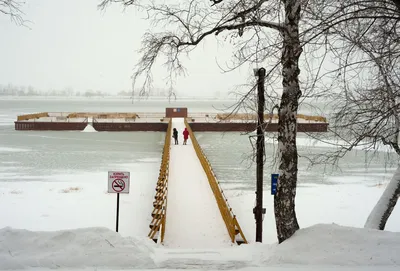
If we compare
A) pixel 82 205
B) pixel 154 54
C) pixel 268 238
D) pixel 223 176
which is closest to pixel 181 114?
pixel 223 176

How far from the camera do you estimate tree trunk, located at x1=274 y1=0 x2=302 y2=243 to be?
273 inches

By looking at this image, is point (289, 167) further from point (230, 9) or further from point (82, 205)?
point (82, 205)

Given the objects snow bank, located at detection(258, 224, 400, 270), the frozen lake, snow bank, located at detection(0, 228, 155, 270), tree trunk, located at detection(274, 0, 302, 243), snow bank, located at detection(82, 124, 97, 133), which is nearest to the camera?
snow bank, located at detection(0, 228, 155, 270)

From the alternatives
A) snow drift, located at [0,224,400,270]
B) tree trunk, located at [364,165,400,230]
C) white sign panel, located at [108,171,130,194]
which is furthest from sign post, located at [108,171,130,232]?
tree trunk, located at [364,165,400,230]

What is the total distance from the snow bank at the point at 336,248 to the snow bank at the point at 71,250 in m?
2.08

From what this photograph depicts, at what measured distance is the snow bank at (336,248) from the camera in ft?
21.0

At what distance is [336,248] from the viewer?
22.4 ft

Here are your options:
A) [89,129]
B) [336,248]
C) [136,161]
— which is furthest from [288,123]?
[89,129]

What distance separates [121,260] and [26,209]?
11671mm

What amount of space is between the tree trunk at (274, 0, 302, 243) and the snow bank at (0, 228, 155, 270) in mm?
2476

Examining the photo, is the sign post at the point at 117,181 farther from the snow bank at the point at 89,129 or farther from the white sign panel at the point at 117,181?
the snow bank at the point at 89,129

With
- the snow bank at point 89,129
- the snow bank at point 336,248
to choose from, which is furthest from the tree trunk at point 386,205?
the snow bank at point 89,129

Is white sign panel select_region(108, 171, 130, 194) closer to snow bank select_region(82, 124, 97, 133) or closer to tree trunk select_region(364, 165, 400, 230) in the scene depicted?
tree trunk select_region(364, 165, 400, 230)

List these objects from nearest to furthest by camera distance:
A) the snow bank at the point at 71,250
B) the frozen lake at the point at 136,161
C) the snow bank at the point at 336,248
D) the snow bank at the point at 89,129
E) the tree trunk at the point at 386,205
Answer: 1. the snow bank at the point at 71,250
2. the snow bank at the point at 336,248
3. the tree trunk at the point at 386,205
4. the frozen lake at the point at 136,161
5. the snow bank at the point at 89,129
